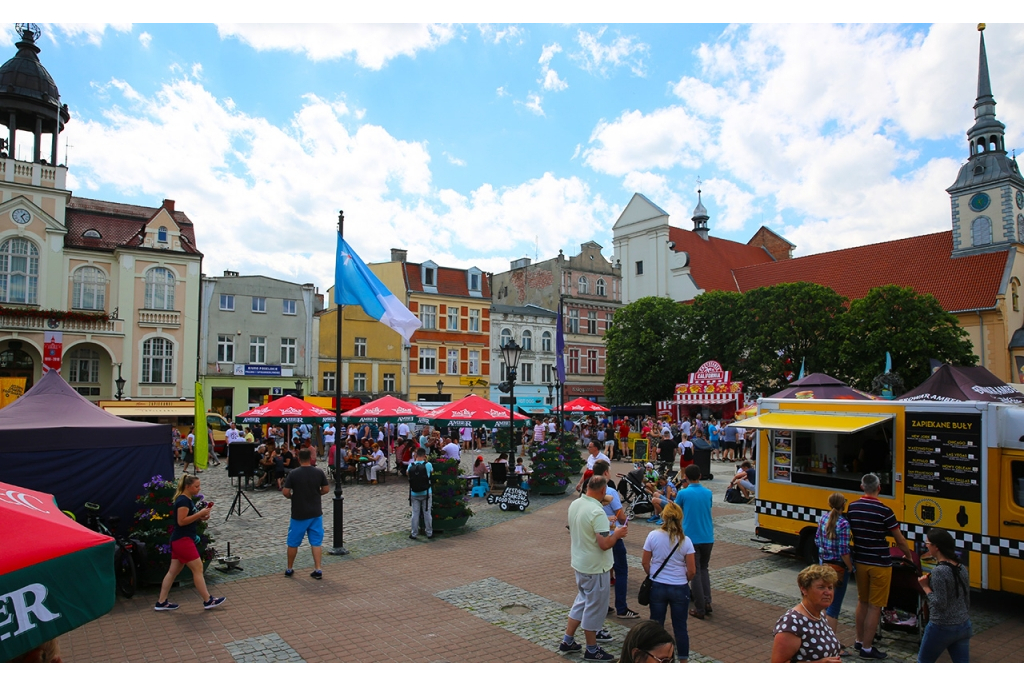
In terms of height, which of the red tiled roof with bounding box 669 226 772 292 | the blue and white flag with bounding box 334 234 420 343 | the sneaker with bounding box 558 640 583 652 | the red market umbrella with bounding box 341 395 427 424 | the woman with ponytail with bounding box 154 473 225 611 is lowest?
the sneaker with bounding box 558 640 583 652

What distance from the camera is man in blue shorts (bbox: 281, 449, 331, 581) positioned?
30.1 ft

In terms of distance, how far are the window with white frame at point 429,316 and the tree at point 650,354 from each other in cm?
1431

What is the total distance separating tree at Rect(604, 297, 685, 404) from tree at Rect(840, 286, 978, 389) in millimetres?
10821

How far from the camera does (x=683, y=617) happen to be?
238 inches

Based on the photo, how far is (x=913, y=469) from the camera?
8750mm

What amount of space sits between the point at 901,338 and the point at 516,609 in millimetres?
31354

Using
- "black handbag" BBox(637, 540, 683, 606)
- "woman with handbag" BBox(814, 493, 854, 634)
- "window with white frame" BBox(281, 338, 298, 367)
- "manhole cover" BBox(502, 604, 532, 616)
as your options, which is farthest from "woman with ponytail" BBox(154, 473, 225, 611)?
"window with white frame" BBox(281, 338, 298, 367)

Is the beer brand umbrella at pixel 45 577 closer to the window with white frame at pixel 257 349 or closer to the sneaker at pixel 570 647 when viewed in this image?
the sneaker at pixel 570 647

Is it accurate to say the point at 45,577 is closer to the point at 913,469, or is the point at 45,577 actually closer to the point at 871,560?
the point at 871,560

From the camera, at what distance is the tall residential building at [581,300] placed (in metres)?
55.5

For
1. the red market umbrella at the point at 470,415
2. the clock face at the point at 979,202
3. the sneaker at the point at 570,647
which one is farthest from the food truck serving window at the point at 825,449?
the clock face at the point at 979,202

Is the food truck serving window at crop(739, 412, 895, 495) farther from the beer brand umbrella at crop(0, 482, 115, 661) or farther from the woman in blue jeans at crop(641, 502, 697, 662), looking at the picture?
the beer brand umbrella at crop(0, 482, 115, 661)

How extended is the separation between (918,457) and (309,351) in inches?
1542

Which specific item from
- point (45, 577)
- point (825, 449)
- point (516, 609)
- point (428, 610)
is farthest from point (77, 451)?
point (825, 449)
